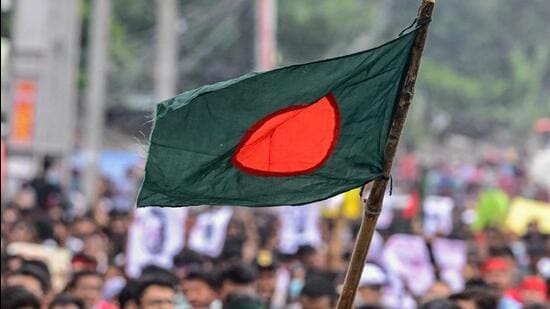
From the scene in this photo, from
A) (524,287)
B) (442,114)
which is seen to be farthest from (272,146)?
(442,114)

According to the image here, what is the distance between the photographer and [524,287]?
10.1 m

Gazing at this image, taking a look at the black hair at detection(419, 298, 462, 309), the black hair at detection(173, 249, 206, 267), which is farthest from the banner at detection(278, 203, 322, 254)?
the black hair at detection(419, 298, 462, 309)

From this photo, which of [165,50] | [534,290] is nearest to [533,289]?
[534,290]

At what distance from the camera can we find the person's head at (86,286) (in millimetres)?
8648

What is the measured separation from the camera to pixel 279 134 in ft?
15.1

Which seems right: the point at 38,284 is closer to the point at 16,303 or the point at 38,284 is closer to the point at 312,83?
the point at 16,303

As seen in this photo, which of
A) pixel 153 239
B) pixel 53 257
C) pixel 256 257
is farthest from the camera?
pixel 153 239

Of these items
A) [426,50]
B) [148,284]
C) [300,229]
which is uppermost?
[426,50]

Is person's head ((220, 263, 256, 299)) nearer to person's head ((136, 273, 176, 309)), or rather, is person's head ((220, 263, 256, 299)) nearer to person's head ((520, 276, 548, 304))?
person's head ((136, 273, 176, 309))

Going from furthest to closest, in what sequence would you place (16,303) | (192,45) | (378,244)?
(192,45), (378,244), (16,303)

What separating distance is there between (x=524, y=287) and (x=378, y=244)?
3633 mm

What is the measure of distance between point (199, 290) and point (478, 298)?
63.8 inches

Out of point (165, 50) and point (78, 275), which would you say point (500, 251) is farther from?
point (165, 50)

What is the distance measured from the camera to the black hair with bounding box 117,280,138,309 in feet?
25.8
